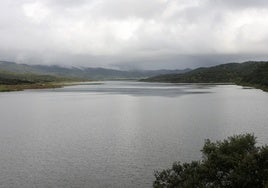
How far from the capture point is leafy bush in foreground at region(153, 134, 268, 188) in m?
26.2

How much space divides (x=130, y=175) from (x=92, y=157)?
970 cm

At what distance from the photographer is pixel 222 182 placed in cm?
2852

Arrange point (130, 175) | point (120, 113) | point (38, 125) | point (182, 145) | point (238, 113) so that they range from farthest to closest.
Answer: point (120, 113), point (238, 113), point (38, 125), point (182, 145), point (130, 175)

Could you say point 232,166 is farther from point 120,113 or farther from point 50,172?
point 120,113

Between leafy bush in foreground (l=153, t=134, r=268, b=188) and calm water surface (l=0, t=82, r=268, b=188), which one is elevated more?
leafy bush in foreground (l=153, t=134, r=268, b=188)

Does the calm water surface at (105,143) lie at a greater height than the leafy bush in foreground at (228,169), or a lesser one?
lesser

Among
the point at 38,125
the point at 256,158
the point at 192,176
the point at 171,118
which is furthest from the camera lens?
the point at 171,118

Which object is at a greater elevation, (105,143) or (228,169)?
(228,169)

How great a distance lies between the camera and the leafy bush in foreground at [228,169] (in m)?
26.2

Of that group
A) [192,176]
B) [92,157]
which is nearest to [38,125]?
[92,157]

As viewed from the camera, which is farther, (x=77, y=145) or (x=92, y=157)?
(x=77, y=145)

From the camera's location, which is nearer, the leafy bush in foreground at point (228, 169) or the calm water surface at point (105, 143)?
the leafy bush in foreground at point (228, 169)

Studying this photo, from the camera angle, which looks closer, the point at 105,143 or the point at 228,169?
the point at 228,169

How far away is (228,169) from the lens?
2834 cm
